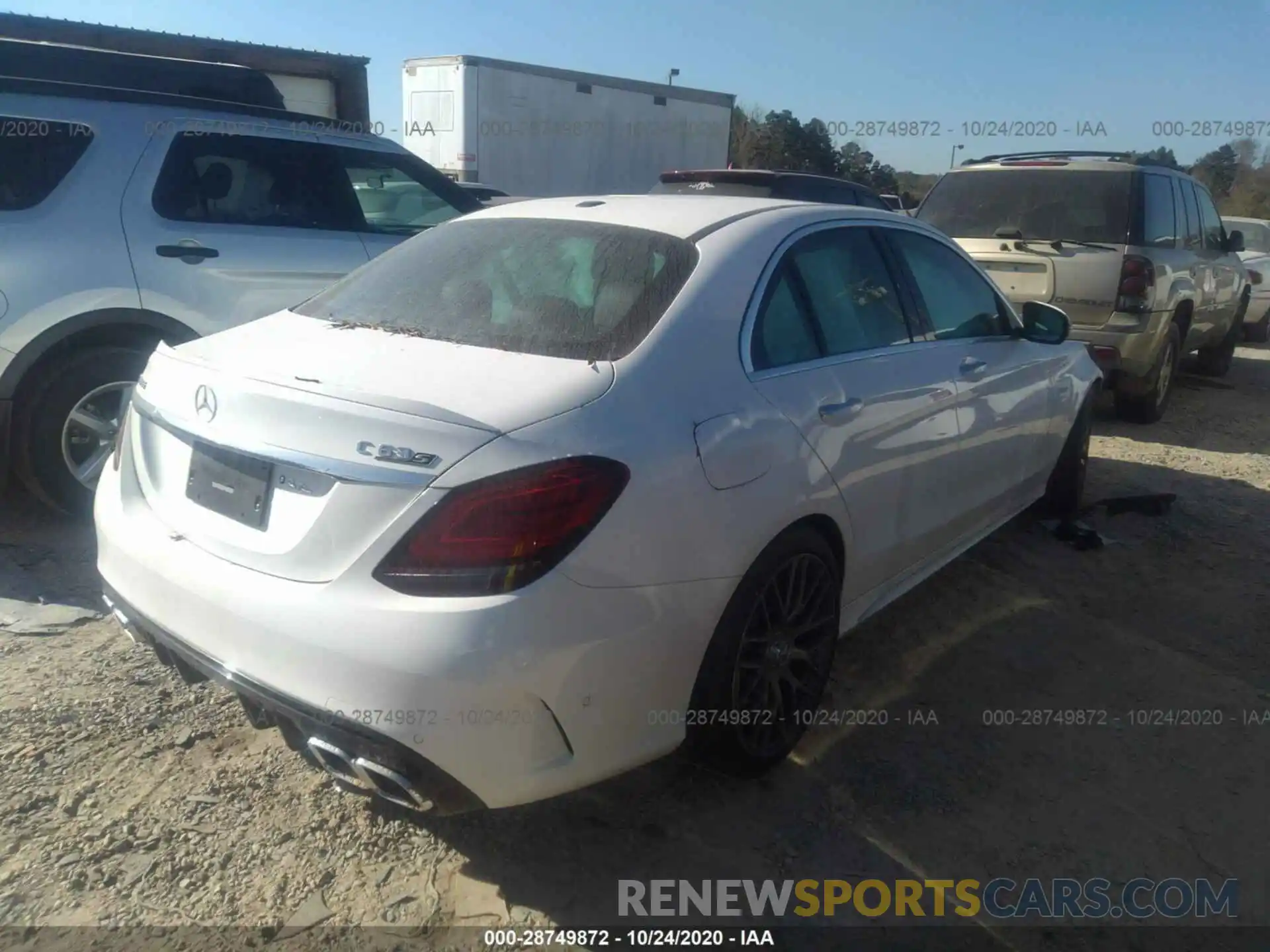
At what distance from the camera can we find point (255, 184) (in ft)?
16.0

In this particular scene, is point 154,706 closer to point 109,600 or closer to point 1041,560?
point 109,600

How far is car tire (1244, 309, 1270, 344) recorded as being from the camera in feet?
43.5

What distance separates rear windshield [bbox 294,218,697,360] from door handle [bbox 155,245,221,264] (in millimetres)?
1651

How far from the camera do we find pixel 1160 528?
5.22m

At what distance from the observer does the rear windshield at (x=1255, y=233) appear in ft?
44.9

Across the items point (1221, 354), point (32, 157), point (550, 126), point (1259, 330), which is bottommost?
point (1259, 330)

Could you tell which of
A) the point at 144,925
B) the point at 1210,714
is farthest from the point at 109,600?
the point at 1210,714

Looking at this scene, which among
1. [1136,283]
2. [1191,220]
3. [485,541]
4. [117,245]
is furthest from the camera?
[1191,220]

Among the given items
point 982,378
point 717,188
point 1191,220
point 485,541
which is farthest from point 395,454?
point 1191,220

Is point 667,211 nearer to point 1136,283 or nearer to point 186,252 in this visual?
point 186,252

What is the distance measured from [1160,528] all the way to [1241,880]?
295 centimetres

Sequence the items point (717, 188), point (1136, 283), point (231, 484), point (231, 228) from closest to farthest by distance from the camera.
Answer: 1. point (231, 484)
2. point (231, 228)
3. point (1136, 283)
4. point (717, 188)

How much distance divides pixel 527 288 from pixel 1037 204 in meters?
5.90

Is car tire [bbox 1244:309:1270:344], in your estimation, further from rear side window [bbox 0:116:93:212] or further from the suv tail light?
rear side window [bbox 0:116:93:212]
